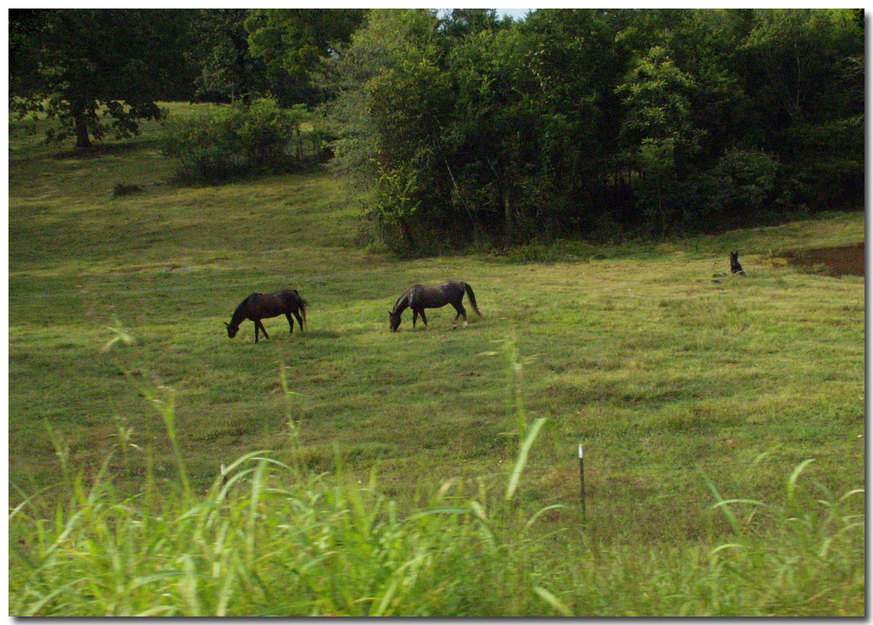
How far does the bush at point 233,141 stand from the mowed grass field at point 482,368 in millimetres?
8250

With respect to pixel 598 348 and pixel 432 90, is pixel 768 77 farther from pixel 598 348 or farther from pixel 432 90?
pixel 598 348

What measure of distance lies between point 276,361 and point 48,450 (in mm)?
4180

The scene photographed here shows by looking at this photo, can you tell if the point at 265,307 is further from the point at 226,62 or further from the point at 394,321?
the point at 226,62

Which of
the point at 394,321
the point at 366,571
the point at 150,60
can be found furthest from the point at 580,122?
the point at 366,571

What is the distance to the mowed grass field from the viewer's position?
21.1 ft

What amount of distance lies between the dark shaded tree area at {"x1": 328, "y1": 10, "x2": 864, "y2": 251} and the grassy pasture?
6.26 ft

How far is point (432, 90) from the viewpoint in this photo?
2347 cm

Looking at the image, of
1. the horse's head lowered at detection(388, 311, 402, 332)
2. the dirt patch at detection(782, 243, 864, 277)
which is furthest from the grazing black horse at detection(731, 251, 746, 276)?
the horse's head lowered at detection(388, 311, 402, 332)

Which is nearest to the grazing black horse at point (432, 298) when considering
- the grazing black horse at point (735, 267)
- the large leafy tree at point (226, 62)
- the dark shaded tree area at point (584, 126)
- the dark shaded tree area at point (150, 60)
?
the dark shaded tree area at point (150, 60)

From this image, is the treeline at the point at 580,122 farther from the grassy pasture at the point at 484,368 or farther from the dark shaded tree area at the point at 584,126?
the grassy pasture at the point at 484,368

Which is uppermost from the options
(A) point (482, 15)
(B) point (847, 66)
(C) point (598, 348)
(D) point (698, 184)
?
(A) point (482, 15)

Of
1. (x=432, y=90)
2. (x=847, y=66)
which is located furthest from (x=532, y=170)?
(x=847, y=66)

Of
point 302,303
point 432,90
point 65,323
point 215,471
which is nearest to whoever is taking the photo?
point 215,471

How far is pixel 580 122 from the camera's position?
2364cm
